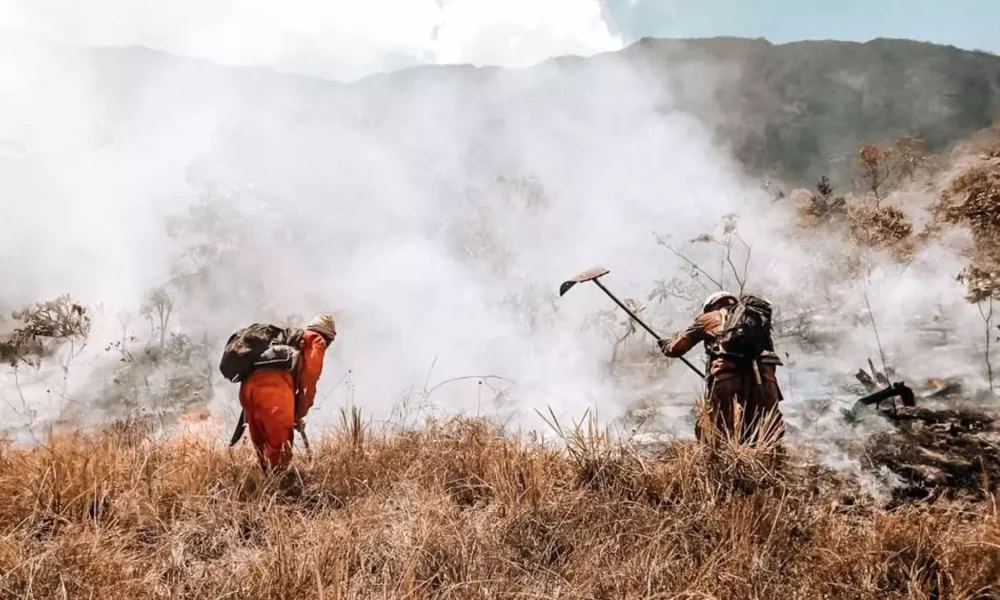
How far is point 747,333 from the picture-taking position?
3656mm

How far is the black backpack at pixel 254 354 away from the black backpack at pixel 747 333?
7.87 ft

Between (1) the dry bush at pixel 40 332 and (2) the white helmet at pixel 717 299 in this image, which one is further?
(1) the dry bush at pixel 40 332

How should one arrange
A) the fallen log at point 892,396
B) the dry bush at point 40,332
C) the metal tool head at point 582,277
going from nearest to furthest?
the metal tool head at point 582,277 → the fallen log at point 892,396 → the dry bush at point 40,332

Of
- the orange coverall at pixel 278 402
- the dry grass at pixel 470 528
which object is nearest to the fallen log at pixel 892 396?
the dry grass at pixel 470 528

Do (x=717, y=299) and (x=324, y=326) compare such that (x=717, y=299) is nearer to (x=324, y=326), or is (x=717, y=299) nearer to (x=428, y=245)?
(x=324, y=326)

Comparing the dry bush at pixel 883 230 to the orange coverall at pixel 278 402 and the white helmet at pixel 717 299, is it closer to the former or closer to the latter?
the white helmet at pixel 717 299

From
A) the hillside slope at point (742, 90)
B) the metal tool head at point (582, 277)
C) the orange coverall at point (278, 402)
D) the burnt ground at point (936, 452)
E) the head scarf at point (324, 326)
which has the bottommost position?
the burnt ground at point (936, 452)

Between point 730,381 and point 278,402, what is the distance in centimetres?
248

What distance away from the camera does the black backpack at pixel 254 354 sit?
349cm

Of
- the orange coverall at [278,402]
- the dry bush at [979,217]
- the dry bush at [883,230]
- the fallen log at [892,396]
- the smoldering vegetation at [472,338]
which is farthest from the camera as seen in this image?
the dry bush at [883,230]

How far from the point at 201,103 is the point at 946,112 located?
981 inches

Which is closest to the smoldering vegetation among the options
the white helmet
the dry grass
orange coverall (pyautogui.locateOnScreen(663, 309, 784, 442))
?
the dry grass

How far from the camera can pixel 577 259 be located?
15641 millimetres

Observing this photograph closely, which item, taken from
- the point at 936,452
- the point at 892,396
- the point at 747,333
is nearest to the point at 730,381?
the point at 747,333
